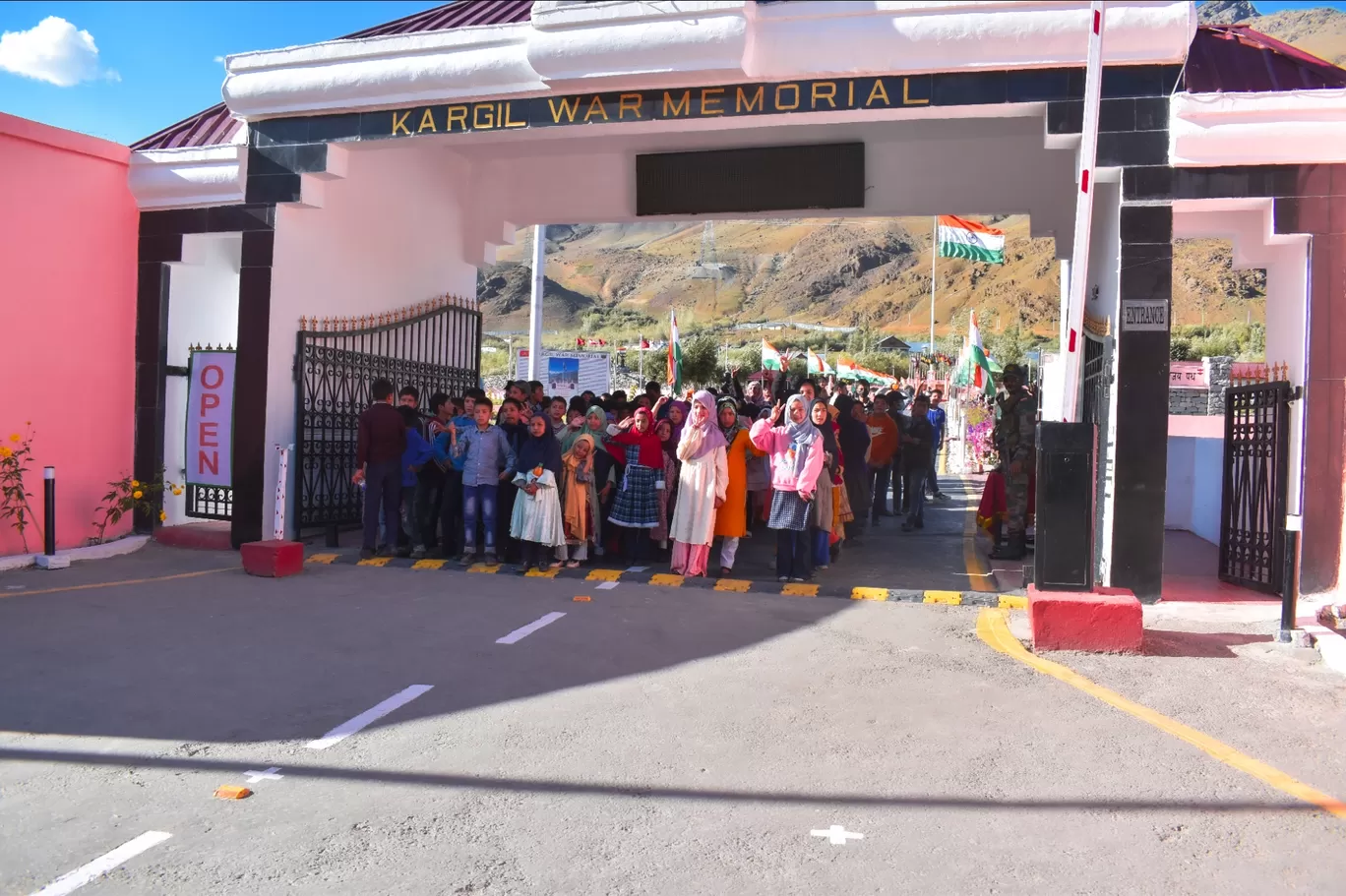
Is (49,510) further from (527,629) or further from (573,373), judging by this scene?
(573,373)

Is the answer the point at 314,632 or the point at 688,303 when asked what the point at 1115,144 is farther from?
the point at 688,303

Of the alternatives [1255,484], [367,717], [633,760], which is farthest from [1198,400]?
[367,717]

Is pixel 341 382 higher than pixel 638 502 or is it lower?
higher

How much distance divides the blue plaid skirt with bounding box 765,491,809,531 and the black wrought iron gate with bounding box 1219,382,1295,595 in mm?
3693

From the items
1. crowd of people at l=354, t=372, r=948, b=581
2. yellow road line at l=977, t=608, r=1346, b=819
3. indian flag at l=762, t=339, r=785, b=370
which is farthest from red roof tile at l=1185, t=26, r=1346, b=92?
indian flag at l=762, t=339, r=785, b=370

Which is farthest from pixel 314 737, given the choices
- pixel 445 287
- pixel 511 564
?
pixel 445 287

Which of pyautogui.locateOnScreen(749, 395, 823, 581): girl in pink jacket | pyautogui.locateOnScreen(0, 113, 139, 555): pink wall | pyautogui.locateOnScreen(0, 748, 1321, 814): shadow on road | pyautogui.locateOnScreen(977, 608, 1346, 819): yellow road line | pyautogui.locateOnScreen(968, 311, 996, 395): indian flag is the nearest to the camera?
pyautogui.locateOnScreen(0, 748, 1321, 814): shadow on road

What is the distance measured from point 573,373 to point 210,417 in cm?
1588

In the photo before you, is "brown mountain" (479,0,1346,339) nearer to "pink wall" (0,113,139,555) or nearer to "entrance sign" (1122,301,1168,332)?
"pink wall" (0,113,139,555)

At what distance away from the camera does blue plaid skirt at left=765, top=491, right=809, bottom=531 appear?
8922mm

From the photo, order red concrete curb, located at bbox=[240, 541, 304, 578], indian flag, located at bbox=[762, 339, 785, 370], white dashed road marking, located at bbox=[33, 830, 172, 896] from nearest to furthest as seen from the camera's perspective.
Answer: white dashed road marking, located at bbox=[33, 830, 172, 896], red concrete curb, located at bbox=[240, 541, 304, 578], indian flag, located at bbox=[762, 339, 785, 370]

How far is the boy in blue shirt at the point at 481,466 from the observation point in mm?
9680

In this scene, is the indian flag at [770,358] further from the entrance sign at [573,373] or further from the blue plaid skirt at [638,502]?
the blue plaid skirt at [638,502]

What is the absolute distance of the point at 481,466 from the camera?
968 centimetres
